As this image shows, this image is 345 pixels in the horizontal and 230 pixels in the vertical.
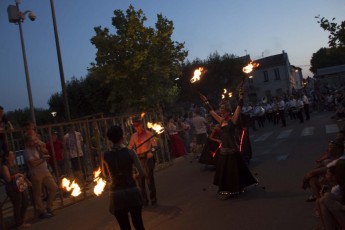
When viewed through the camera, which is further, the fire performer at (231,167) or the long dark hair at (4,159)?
the long dark hair at (4,159)

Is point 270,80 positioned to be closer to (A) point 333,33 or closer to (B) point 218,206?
(A) point 333,33

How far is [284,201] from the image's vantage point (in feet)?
25.9

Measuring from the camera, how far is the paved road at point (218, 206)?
273 inches

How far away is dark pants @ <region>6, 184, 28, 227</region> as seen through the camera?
891 cm

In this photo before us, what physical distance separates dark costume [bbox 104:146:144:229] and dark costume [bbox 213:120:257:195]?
3796mm

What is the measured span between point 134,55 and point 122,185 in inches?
657

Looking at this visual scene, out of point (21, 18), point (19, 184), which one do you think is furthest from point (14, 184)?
point (21, 18)

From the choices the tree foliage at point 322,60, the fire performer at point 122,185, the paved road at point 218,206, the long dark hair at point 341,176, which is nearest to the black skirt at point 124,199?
the fire performer at point 122,185

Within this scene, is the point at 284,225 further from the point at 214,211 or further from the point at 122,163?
the point at 122,163

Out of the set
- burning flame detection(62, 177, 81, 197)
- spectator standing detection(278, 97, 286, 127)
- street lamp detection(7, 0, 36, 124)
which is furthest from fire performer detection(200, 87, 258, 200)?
spectator standing detection(278, 97, 286, 127)

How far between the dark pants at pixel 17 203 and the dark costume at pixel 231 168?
4106mm

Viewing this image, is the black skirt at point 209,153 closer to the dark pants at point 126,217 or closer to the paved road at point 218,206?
the paved road at point 218,206

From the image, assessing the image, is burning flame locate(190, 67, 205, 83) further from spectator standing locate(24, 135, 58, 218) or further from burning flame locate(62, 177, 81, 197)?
spectator standing locate(24, 135, 58, 218)

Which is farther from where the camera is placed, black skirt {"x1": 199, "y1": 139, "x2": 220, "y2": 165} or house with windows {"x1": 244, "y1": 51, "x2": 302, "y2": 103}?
house with windows {"x1": 244, "y1": 51, "x2": 302, "y2": 103}
